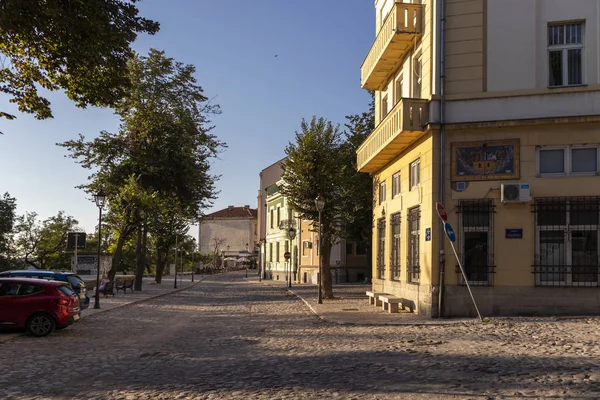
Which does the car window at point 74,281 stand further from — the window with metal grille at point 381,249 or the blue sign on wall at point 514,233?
the blue sign on wall at point 514,233

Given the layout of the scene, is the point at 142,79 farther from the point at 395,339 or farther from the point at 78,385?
the point at 78,385

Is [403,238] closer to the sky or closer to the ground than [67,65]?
closer to the ground

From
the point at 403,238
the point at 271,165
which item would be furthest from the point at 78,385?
the point at 271,165

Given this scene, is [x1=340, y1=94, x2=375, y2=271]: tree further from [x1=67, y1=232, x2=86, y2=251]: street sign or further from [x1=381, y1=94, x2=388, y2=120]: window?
[x1=67, y1=232, x2=86, y2=251]: street sign

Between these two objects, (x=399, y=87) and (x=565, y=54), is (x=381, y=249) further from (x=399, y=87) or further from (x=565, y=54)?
(x=565, y=54)

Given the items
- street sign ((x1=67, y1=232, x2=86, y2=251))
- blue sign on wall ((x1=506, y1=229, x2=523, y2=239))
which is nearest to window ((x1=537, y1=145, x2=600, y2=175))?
blue sign on wall ((x1=506, y1=229, x2=523, y2=239))

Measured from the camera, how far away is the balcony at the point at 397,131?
59.1 ft

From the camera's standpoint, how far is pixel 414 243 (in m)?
20.2

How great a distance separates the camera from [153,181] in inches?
1373

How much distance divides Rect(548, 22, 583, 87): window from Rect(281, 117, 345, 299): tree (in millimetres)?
10659

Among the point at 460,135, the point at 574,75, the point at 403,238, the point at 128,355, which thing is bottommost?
the point at 128,355

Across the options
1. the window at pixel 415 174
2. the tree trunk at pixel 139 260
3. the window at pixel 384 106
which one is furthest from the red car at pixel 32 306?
the tree trunk at pixel 139 260

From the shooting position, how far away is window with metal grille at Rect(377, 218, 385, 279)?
25.5 metres

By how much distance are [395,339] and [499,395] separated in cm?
583
